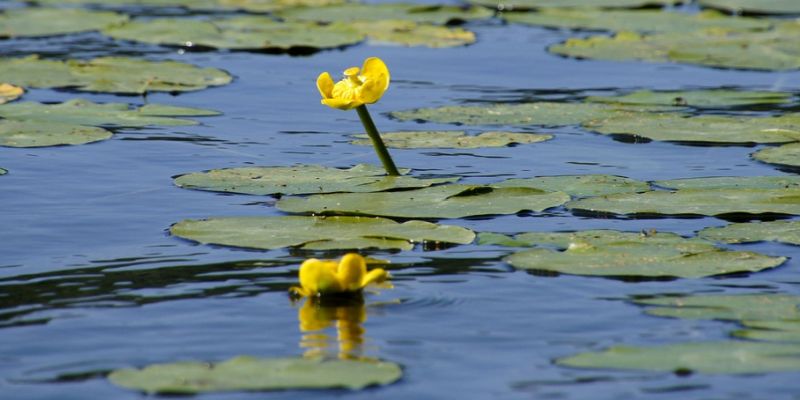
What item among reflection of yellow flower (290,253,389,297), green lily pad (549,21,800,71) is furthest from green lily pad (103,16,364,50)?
reflection of yellow flower (290,253,389,297)

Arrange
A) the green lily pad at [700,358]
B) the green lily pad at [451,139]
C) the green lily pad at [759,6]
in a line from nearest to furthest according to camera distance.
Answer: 1. the green lily pad at [700,358]
2. the green lily pad at [451,139]
3. the green lily pad at [759,6]

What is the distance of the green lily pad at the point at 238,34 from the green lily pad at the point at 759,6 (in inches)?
135

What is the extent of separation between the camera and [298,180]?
6254mm

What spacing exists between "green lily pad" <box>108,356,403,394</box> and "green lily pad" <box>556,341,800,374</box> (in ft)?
1.79

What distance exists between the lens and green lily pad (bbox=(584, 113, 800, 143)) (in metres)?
7.33

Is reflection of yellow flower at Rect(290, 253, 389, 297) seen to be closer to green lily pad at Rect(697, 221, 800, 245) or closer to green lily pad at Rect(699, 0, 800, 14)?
green lily pad at Rect(697, 221, 800, 245)

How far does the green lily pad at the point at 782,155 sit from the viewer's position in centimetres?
670

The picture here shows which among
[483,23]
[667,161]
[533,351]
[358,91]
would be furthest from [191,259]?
[483,23]

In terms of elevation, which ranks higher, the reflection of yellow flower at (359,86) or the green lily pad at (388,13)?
the green lily pad at (388,13)

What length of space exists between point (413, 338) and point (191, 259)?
1241 mm

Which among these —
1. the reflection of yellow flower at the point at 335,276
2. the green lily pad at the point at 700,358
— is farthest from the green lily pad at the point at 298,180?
the green lily pad at the point at 700,358

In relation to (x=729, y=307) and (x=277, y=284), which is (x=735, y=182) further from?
(x=277, y=284)

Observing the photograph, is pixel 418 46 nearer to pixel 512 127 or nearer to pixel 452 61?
pixel 452 61

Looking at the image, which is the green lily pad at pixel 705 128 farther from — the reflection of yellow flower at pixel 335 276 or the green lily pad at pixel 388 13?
the green lily pad at pixel 388 13
